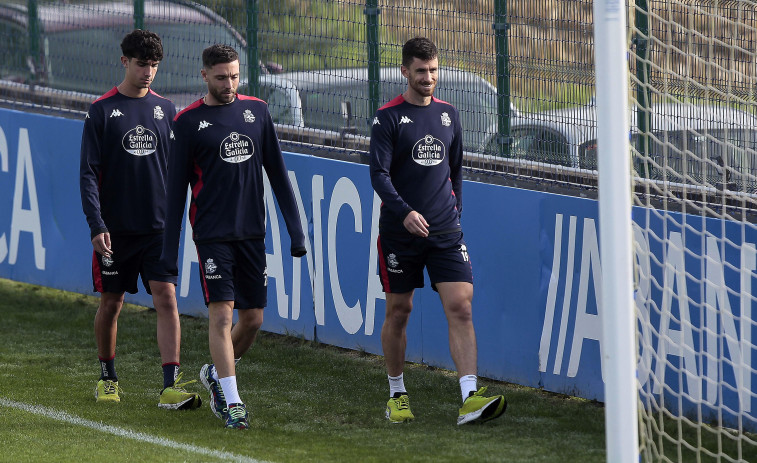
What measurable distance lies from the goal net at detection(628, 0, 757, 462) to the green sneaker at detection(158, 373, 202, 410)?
2315 mm

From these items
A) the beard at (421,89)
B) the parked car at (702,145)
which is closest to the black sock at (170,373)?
the beard at (421,89)

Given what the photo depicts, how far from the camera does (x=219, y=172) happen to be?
19.6ft

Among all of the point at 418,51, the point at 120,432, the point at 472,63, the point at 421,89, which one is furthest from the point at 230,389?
the point at 472,63

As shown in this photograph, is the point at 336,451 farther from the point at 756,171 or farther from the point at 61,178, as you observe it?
the point at 61,178

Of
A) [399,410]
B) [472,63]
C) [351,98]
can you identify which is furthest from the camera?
[351,98]

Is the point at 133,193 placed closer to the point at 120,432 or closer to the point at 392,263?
the point at 120,432

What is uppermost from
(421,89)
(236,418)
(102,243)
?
(421,89)

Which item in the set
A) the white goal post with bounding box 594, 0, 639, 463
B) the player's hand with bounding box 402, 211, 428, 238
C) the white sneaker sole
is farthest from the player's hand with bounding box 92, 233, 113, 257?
the white goal post with bounding box 594, 0, 639, 463

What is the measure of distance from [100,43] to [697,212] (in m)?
5.50

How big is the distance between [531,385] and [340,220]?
1.75 meters

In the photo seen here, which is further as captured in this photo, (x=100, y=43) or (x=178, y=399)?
(x=100, y=43)

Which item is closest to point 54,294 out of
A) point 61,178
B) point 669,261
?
point 61,178

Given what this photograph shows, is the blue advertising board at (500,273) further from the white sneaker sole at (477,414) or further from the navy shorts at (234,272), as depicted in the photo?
the navy shorts at (234,272)

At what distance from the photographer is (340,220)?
7.86 metres
